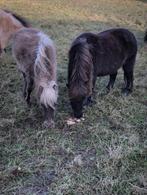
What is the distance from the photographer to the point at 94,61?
15.9ft

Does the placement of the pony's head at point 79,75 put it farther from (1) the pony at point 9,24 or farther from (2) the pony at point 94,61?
(1) the pony at point 9,24

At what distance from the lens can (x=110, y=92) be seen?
559 cm

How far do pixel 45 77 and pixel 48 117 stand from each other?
1.71 ft

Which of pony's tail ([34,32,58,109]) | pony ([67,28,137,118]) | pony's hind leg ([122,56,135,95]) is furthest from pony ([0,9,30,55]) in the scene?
pony's hind leg ([122,56,135,95])

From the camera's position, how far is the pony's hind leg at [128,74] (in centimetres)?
557

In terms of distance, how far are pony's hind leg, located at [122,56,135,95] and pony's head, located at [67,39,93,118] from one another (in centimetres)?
108

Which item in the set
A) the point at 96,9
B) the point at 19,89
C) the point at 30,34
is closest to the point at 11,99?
the point at 19,89

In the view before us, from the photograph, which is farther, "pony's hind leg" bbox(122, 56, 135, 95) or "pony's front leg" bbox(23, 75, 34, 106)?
"pony's hind leg" bbox(122, 56, 135, 95)

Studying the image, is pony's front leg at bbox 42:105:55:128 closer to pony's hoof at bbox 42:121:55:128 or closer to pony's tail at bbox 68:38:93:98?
pony's hoof at bbox 42:121:55:128

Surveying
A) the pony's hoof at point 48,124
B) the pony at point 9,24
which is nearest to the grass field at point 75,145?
the pony's hoof at point 48,124

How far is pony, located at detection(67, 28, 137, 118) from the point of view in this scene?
4.51 metres

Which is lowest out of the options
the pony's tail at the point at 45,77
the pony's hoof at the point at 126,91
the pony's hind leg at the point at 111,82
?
the pony's hoof at the point at 126,91

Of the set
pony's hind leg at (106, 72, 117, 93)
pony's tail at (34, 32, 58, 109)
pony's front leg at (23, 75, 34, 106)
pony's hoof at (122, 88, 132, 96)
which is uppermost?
pony's tail at (34, 32, 58, 109)

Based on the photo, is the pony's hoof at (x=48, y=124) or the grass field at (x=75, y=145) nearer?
A: the grass field at (x=75, y=145)
